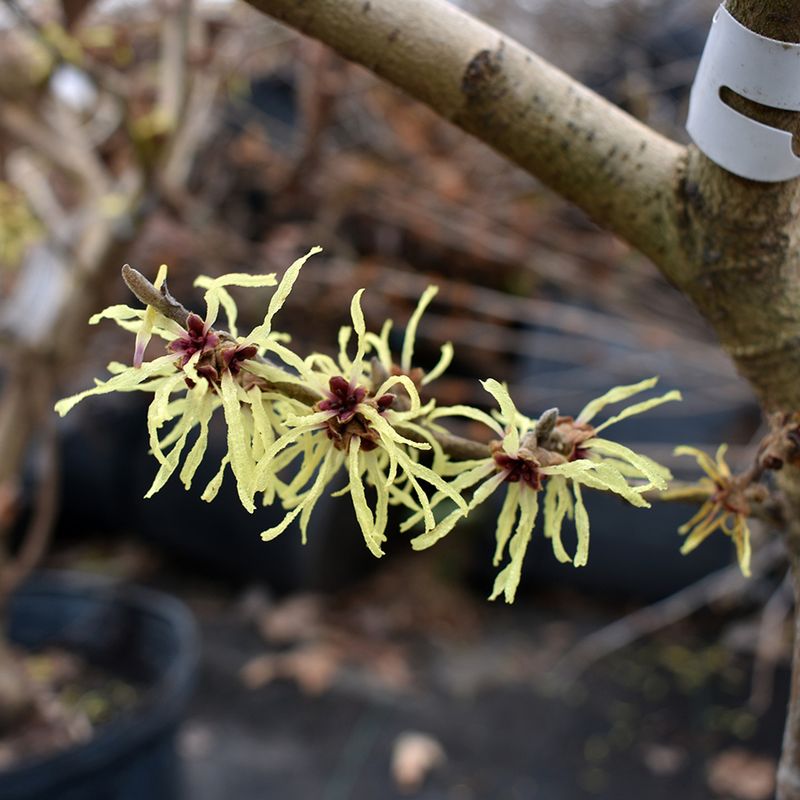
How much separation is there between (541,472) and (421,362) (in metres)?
2.06

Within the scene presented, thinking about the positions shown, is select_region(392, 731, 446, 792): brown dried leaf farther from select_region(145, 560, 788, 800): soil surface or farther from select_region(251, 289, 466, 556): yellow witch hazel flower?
select_region(251, 289, 466, 556): yellow witch hazel flower

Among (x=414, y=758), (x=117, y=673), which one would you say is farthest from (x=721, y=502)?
(x=414, y=758)

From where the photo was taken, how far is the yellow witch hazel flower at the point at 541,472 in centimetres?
27

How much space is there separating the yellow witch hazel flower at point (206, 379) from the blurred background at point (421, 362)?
2.62 ft

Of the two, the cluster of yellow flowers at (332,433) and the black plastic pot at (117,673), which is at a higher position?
the cluster of yellow flowers at (332,433)

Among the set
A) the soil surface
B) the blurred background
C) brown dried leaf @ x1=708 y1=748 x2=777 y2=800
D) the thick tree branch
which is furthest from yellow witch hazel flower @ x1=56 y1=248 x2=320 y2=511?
brown dried leaf @ x1=708 y1=748 x2=777 y2=800

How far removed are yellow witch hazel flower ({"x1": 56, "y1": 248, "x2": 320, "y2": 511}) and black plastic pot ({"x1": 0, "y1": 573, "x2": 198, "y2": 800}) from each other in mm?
875

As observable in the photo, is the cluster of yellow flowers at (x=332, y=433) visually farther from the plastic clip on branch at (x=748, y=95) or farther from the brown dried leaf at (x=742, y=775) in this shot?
the brown dried leaf at (x=742, y=775)

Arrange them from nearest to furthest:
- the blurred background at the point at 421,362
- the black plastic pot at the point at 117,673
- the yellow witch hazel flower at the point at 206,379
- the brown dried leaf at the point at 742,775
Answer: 1. the yellow witch hazel flower at the point at 206,379
2. the black plastic pot at the point at 117,673
3. the blurred background at the point at 421,362
4. the brown dried leaf at the point at 742,775

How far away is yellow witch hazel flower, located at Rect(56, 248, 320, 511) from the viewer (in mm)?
263

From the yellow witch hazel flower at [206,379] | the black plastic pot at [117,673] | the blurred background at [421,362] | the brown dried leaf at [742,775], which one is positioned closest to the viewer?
the yellow witch hazel flower at [206,379]

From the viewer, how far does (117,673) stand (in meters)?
1.34

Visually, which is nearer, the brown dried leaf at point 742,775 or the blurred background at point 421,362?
the blurred background at point 421,362

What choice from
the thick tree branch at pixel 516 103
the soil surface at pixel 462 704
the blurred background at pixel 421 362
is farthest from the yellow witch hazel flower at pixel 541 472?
the soil surface at pixel 462 704
